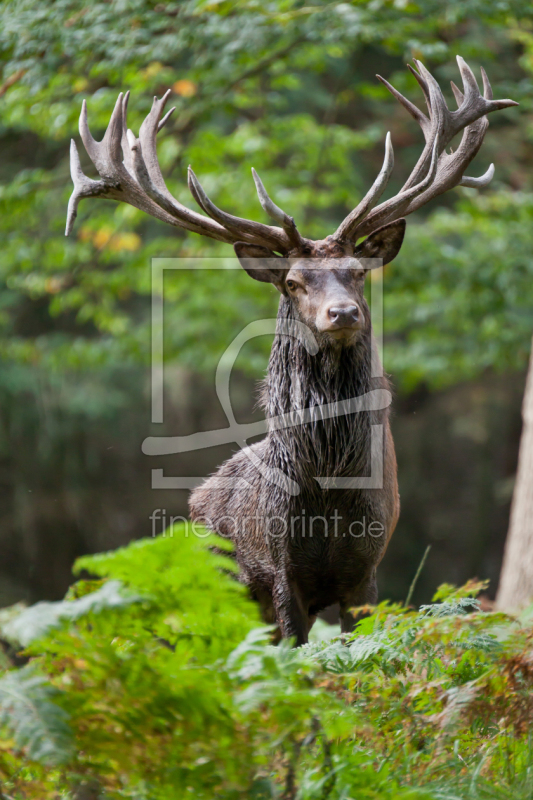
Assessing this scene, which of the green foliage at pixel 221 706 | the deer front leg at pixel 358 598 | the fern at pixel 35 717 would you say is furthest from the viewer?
the deer front leg at pixel 358 598

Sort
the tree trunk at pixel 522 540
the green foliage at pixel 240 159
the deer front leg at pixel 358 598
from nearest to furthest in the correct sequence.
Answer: the deer front leg at pixel 358 598 < the tree trunk at pixel 522 540 < the green foliage at pixel 240 159

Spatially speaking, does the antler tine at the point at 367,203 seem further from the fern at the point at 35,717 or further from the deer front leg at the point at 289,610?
the fern at the point at 35,717

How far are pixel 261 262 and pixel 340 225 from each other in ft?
1.60

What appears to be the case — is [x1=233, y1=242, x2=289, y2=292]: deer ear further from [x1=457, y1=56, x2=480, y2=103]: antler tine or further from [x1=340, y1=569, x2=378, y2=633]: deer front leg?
[x1=340, y1=569, x2=378, y2=633]: deer front leg

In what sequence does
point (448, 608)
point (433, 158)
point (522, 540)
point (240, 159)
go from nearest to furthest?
point (448, 608)
point (433, 158)
point (522, 540)
point (240, 159)

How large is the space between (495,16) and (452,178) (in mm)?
4269

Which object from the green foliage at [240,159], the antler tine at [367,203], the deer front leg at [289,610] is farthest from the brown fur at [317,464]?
the green foliage at [240,159]

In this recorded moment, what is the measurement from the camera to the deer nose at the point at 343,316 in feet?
12.3

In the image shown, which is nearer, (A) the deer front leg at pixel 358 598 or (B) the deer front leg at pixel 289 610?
(B) the deer front leg at pixel 289 610

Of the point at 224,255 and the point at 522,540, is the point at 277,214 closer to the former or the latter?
the point at 522,540

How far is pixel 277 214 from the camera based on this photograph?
404cm

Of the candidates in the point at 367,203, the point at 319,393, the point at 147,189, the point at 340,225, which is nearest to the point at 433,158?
the point at 367,203

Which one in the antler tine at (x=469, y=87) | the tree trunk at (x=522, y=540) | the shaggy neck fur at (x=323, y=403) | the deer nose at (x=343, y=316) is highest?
the antler tine at (x=469, y=87)

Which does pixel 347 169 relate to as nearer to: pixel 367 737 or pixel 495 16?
pixel 495 16
